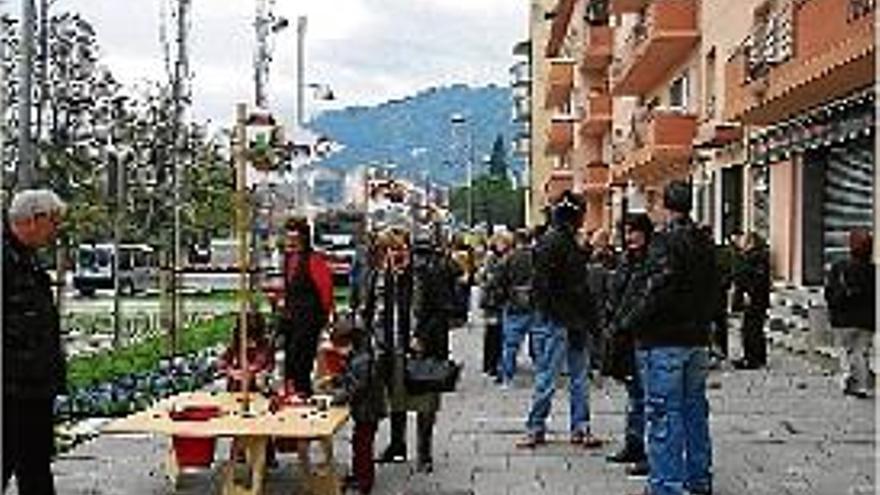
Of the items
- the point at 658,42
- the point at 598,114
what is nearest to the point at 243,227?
the point at 658,42

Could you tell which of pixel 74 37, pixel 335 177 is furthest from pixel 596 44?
pixel 335 177

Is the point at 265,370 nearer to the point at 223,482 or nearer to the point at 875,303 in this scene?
the point at 223,482

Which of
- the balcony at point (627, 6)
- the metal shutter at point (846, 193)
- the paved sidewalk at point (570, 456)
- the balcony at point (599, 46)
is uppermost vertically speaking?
the balcony at point (599, 46)

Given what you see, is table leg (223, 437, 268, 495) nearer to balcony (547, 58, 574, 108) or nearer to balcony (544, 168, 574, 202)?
balcony (544, 168, 574, 202)

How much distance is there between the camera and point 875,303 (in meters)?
16.6

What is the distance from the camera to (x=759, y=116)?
88.7 feet

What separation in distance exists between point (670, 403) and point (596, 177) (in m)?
57.4

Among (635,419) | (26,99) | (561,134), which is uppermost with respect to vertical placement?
(561,134)

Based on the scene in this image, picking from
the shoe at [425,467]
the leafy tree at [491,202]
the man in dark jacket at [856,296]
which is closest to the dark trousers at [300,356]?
the shoe at [425,467]

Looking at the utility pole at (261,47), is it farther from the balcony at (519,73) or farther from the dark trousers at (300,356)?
the balcony at (519,73)

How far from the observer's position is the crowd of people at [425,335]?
8352mm

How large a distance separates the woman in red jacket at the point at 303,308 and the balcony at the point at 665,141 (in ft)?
83.8

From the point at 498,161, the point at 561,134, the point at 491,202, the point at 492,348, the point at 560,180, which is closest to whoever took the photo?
the point at 492,348

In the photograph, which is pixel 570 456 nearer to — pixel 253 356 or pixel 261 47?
pixel 253 356
